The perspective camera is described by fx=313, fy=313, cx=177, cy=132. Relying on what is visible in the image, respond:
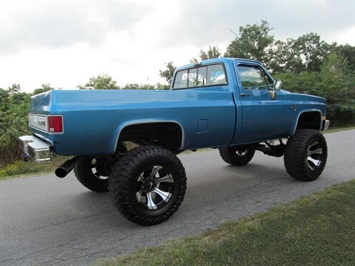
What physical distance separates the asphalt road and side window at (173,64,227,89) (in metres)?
1.68

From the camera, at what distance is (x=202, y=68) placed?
499cm

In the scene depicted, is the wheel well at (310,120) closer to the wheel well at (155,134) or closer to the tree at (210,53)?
the wheel well at (155,134)

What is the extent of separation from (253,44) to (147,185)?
4090cm

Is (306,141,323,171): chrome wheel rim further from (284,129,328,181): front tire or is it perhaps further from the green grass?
the green grass

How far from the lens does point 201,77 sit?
4.98 m

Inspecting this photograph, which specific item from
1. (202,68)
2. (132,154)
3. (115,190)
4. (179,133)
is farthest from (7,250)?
(202,68)

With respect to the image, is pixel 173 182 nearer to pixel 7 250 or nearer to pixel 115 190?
pixel 115 190

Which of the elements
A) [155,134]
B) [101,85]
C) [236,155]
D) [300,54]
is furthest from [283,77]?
[300,54]

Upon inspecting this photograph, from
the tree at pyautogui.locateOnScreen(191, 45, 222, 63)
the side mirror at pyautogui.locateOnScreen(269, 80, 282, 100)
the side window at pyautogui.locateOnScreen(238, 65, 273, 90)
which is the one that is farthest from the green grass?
the tree at pyautogui.locateOnScreen(191, 45, 222, 63)

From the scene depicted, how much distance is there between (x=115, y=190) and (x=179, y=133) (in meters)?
1.16

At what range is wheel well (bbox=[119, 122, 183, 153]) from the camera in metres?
3.78

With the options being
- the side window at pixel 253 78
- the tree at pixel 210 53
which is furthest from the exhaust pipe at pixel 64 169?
Result: the tree at pixel 210 53

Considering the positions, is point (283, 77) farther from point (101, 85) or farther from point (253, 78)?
point (253, 78)

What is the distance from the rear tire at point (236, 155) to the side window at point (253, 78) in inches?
70.0
